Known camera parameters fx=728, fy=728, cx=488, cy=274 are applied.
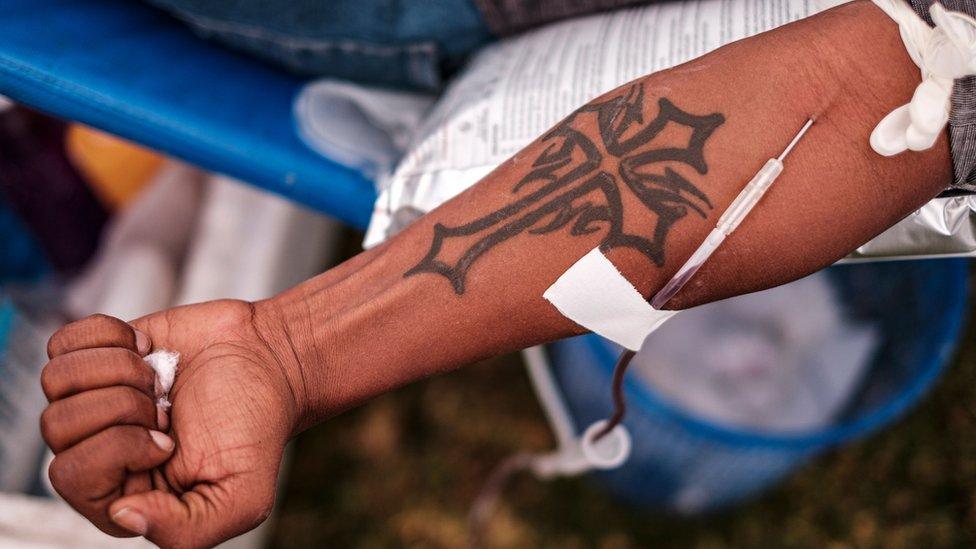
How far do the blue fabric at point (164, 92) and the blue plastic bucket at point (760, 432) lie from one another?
1.40ft

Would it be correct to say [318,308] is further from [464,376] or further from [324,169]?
[464,376]

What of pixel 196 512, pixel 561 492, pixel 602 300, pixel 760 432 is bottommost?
pixel 561 492

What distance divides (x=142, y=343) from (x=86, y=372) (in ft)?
0.20

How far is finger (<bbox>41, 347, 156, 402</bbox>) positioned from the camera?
57 centimetres

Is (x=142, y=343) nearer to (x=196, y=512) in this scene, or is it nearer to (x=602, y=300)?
(x=196, y=512)

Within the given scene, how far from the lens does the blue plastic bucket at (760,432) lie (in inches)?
34.7

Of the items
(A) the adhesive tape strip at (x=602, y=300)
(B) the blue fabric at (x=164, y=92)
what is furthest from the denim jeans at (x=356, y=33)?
(A) the adhesive tape strip at (x=602, y=300)

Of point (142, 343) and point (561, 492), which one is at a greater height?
point (142, 343)

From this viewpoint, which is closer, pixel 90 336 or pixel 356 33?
pixel 90 336

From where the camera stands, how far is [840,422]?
1084mm

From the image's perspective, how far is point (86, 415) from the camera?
55 centimetres

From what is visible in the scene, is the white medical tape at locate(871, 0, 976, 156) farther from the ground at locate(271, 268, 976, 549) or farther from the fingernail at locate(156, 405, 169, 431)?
the ground at locate(271, 268, 976, 549)

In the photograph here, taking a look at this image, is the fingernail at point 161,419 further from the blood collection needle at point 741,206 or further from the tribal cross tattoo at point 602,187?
the blood collection needle at point 741,206

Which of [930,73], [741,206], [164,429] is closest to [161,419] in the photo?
[164,429]
